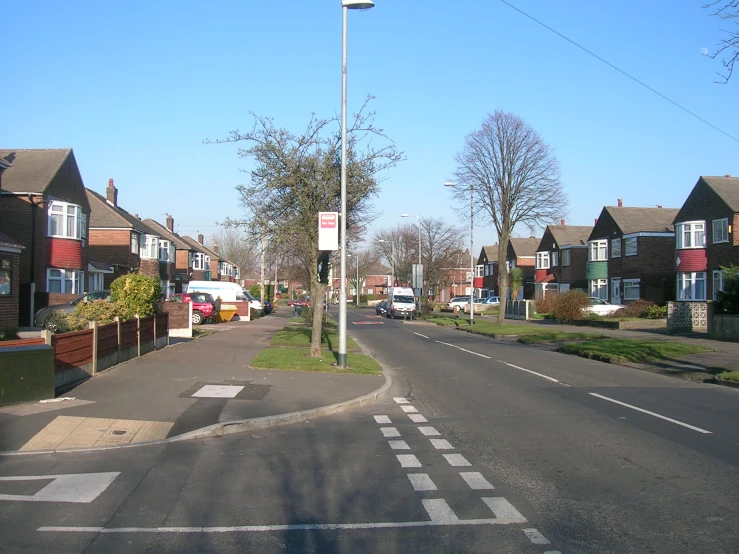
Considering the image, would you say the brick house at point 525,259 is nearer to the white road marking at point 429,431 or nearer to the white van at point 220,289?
the white van at point 220,289

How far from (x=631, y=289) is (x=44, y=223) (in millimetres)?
39193

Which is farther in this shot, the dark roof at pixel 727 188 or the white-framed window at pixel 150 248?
the white-framed window at pixel 150 248

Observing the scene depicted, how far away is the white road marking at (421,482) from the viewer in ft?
22.4

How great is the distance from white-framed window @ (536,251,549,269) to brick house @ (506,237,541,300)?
511 centimetres

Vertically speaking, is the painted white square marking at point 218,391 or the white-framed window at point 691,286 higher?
the white-framed window at point 691,286

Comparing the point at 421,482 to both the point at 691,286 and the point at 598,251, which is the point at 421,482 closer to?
the point at 691,286

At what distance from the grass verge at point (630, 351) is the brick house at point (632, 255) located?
89.5ft

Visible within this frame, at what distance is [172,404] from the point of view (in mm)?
11328

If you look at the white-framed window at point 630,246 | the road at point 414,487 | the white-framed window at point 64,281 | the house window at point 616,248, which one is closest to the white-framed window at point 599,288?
the house window at point 616,248

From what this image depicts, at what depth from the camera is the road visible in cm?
540

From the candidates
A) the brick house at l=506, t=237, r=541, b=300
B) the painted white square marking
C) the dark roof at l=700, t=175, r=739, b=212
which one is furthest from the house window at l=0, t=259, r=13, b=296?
the brick house at l=506, t=237, r=541, b=300

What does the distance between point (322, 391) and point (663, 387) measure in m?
7.08

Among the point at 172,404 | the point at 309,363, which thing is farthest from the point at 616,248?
the point at 172,404

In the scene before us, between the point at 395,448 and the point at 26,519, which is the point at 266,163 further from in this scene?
the point at 26,519
